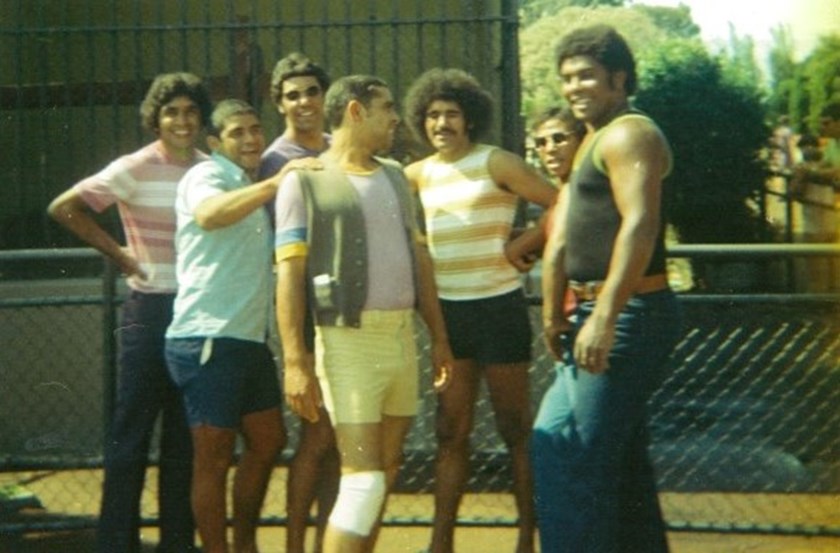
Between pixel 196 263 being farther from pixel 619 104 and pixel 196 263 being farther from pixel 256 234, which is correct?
pixel 619 104

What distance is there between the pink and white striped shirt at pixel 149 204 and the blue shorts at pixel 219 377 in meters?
0.30

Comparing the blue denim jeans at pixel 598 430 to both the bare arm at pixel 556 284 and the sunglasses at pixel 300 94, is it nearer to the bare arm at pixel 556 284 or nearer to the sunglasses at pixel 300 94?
the bare arm at pixel 556 284

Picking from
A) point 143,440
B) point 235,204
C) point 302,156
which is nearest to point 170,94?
point 302,156

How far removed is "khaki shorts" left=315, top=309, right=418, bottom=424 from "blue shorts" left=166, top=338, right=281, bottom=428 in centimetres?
39

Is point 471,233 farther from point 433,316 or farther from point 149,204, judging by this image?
point 149,204

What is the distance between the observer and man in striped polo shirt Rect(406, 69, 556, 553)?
5.37 metres

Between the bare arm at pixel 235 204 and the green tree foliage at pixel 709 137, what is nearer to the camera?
the bare arm at pixel 235 204

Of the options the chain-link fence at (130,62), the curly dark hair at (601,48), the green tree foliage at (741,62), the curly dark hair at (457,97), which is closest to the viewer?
the curly dark hair at (601,48)

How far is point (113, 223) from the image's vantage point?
9930 millimetres

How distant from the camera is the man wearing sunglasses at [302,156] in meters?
5.30

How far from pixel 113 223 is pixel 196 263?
503 cm

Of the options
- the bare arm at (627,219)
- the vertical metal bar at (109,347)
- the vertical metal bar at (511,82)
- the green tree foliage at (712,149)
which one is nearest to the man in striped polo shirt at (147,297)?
the vertical metal bar at (109,347)

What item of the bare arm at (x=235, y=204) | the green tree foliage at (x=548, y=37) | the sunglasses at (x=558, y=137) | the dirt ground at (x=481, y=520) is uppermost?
the green tree foliage at (x=548, y=37)

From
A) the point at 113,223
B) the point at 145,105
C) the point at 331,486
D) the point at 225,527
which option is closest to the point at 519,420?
the point at 331,486
